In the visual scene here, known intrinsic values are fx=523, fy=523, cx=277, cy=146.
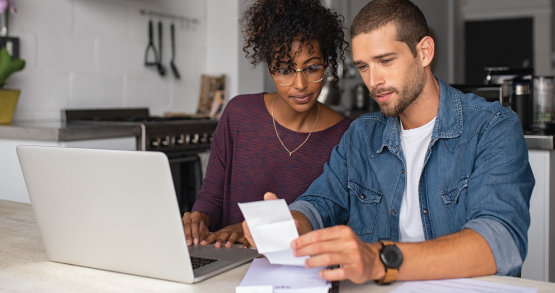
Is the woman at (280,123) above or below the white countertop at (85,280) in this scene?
above

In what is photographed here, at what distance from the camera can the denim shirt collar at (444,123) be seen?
126cm

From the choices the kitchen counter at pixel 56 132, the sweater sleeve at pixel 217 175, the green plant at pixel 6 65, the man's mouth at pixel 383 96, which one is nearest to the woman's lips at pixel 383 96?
the man's mouth at pixel 383 96

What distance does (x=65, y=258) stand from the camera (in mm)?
1030

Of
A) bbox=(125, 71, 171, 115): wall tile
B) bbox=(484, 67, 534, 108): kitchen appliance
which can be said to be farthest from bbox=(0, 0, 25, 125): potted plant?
bbox=(484, 67, 534, 108): kitchen appliance

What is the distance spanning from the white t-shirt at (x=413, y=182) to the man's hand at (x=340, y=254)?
0.45 m

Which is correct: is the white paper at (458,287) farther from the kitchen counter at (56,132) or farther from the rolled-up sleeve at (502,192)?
the kitchen counter at (56,132)

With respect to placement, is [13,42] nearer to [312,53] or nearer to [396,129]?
[312,53]

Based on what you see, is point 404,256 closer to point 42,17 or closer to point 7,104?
point 7,104

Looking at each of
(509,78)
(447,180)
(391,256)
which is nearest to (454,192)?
(447,180)

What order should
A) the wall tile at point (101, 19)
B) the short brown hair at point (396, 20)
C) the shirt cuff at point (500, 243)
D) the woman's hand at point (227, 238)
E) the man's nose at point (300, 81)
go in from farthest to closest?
the wall tile at point (101, 19) < the man's nose at point (300, 81) < the short brown hair at point (396, 20) < the woman's hand at point (227, 238) < the shirt cuff at point (500, 243)

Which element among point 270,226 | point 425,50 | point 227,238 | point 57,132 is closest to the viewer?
point 270,226

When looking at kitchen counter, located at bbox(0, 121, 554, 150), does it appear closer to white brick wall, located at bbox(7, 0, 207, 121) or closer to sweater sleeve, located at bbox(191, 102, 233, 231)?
white brick wall, located at bbox(7, 0, 207, 121)

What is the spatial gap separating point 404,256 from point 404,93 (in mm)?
499

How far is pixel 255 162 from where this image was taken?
1685 mm
